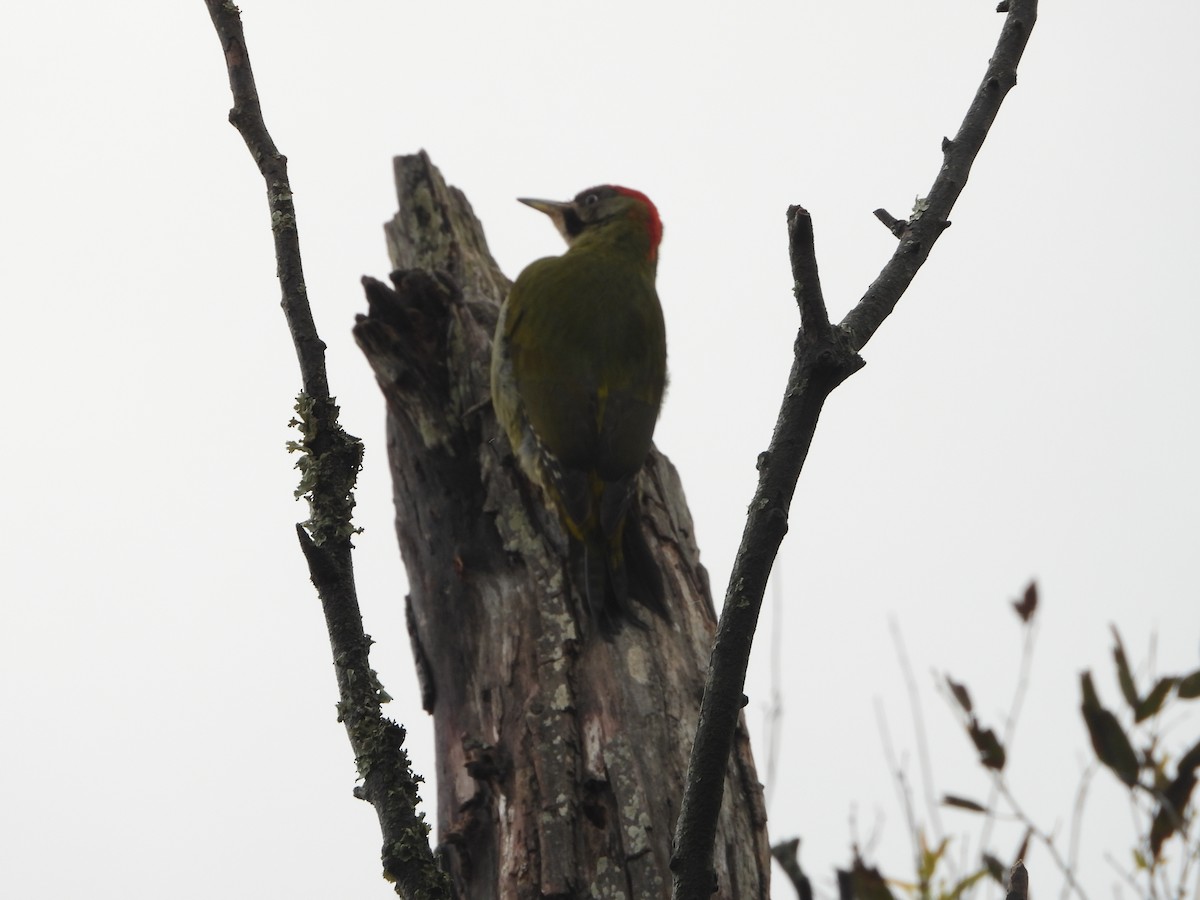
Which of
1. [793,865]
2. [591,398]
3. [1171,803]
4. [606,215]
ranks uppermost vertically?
[606,215]

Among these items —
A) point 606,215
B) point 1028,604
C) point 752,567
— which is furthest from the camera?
point 606,215

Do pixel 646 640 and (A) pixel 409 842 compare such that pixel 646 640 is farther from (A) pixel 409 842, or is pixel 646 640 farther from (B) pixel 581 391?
(A) pixel 409 842

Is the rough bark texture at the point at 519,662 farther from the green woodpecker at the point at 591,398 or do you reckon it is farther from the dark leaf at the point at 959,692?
the dark leaf at the point at 959,692

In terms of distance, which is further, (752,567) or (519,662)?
(519,662)

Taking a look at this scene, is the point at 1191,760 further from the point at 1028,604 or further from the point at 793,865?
the point at 793,865

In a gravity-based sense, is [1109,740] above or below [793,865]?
A: above

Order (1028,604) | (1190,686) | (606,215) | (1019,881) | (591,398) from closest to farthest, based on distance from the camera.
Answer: (1019,881), (1190,686), (1028,604), (591,398), (606,215)

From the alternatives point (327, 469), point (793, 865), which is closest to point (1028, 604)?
A: point (327, 469)

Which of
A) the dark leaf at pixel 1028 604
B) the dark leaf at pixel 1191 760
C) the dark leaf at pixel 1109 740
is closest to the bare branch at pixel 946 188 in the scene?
the dark leaf at pixel 1109 740

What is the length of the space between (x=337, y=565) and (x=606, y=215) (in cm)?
354

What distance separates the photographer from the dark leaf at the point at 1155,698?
2355 mm

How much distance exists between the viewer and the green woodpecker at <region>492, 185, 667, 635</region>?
3.26 metres

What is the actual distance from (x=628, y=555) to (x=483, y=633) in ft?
1.53

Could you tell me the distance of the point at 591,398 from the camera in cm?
380
